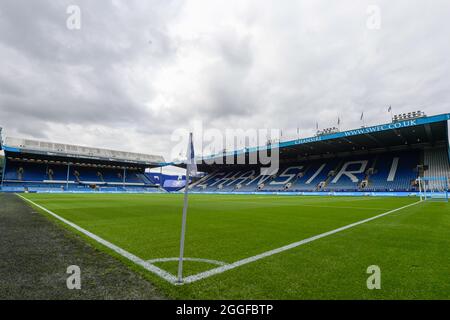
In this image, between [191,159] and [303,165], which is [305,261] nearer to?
[191,159]

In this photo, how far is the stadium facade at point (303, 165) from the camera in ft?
121

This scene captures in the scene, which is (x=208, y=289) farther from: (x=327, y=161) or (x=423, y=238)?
(x=327, y=161)

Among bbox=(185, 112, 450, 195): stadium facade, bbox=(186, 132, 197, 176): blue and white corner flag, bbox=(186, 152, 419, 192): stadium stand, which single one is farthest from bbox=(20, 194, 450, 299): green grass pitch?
bbox=(186, 152, 419, 192): stadium stand

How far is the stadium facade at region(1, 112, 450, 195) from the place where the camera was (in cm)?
3675

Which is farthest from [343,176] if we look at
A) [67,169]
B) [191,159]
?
[67,169]

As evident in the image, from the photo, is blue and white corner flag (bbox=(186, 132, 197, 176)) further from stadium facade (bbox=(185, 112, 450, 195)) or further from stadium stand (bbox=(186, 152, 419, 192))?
stadium stand (bbox=(186, 152, 419, 192))

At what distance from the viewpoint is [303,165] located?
5619 cm

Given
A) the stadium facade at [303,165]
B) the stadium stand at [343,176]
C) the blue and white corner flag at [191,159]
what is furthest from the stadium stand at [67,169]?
→ the blue and white corner flag at [191,159]

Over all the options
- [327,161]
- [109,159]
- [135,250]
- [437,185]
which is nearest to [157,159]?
[109,159]

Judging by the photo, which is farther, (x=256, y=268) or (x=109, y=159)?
(x=109, y=159)

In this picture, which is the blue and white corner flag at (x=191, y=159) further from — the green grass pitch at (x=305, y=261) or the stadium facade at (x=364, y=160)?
the stadium facade at (x=364, y=160)

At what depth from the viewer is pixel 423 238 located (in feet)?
20.5
